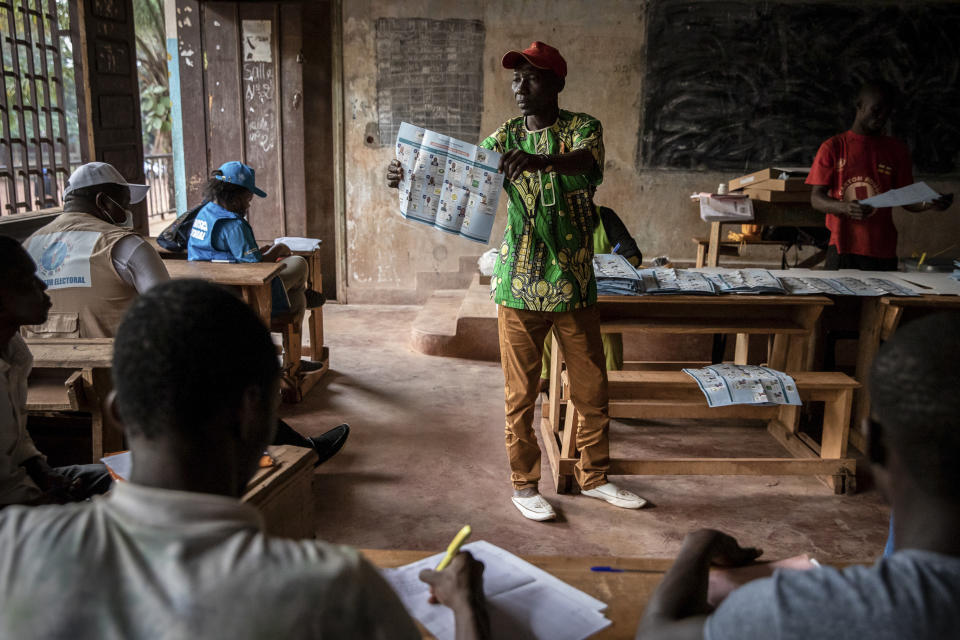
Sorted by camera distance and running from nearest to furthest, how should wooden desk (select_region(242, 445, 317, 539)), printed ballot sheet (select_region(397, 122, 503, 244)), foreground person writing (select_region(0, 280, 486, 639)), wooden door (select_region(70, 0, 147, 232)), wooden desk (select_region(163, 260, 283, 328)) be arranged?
1. foreground person writing (select_region(0, 280, 486, 639))
2. wooden desk (select_region(242, 445, 317, 539))
3. printed ballot sheet (select_region(397, 122, 503, 244))
4. wooden desk (select_region(163, 260, 283, 328))
5. wooden door (select_region(70, 0, 147, 232))

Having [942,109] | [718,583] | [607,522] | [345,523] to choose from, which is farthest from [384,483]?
[942,109]

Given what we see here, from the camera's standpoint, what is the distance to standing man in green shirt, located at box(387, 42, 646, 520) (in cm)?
289

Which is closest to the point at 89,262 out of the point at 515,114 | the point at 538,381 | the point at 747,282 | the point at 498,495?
the point at 538,381

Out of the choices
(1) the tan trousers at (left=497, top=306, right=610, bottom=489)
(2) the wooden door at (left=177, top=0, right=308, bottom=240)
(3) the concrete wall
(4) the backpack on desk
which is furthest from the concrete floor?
(2) the wooden door at (left=177, top=0, right=308, bottom=240)

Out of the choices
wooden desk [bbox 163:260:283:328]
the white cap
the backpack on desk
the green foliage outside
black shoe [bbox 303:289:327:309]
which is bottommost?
black shoe [bbox 303:289:327:309]

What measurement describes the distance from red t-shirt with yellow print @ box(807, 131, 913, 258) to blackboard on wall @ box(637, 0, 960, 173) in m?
2.88

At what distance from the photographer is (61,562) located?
0.81 m

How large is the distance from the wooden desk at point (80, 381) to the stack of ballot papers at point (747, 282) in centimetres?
260

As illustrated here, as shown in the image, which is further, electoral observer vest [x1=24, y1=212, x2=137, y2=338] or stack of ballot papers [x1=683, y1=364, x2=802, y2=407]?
stack of ballot papers [x1=683, y1=364, x2=802, y2=407]

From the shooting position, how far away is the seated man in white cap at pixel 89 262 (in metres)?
2.79

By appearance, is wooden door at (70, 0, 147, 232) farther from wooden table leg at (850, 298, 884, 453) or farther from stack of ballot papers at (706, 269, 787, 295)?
wooden table leg at (850, 298, 884, 453)

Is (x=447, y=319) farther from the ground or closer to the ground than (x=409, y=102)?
closer to the ground

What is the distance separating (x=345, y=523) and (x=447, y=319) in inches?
115

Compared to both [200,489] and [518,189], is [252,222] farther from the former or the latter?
[200,489]
